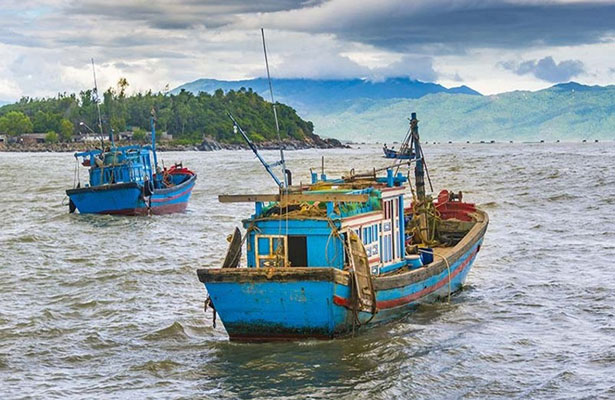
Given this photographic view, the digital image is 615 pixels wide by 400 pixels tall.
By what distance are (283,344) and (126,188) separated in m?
29.1

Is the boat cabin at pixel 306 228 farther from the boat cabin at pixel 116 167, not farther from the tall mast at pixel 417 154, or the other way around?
the boat cabin at pixel 116 167

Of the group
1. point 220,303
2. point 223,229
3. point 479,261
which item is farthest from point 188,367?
point 223,229

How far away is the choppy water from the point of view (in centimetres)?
1656

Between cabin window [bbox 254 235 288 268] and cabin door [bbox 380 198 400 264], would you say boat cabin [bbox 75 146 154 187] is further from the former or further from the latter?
cabin window [bbox 254 235 288 268]

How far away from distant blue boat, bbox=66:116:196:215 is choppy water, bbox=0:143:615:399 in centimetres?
798

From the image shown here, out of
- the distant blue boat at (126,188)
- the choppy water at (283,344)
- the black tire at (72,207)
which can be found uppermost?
the distant blue boat at (126,188)

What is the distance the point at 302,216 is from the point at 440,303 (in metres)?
5.44

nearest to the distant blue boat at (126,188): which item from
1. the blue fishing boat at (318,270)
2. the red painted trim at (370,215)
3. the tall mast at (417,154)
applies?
the tall mast at (417,154)

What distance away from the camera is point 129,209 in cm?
4647

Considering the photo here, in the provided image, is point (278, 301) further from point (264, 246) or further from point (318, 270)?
point (264, 246)

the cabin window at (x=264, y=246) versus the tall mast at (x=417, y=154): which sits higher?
the tall mast at (x=417, y=154)

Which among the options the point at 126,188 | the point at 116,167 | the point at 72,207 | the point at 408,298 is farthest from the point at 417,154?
the point at 72,207

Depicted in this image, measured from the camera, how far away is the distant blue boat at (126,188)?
4631cm

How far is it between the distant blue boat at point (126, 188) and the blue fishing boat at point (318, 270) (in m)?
25.6
